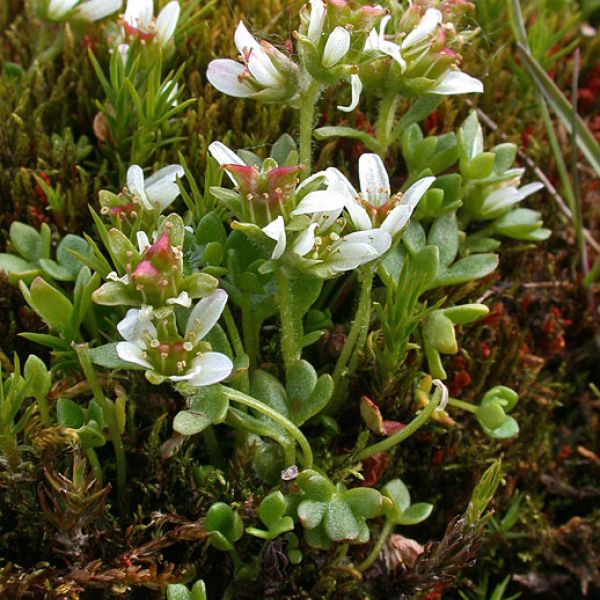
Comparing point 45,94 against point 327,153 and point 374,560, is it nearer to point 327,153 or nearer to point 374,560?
point 327,153

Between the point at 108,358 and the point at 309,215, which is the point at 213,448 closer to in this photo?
the point at 108,358

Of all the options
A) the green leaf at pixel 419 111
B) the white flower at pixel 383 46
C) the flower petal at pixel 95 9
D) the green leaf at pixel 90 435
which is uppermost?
the white flower at pixel 383 46

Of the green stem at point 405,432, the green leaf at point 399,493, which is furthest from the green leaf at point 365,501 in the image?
the green leaf at point 399,493

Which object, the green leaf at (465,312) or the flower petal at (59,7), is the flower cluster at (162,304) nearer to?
the green leaf at (465,312)

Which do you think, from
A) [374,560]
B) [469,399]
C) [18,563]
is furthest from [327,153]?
[18,563]

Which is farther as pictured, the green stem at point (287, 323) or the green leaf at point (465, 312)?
the green leaf at point (465, 312)

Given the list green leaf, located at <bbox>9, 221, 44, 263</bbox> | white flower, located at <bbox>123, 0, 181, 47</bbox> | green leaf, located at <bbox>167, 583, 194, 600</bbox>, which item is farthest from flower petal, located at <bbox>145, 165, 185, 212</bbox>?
green leaf, located at <bbox>167, 583, 194, 600</bbox>

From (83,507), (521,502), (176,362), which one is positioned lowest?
(521,502)
